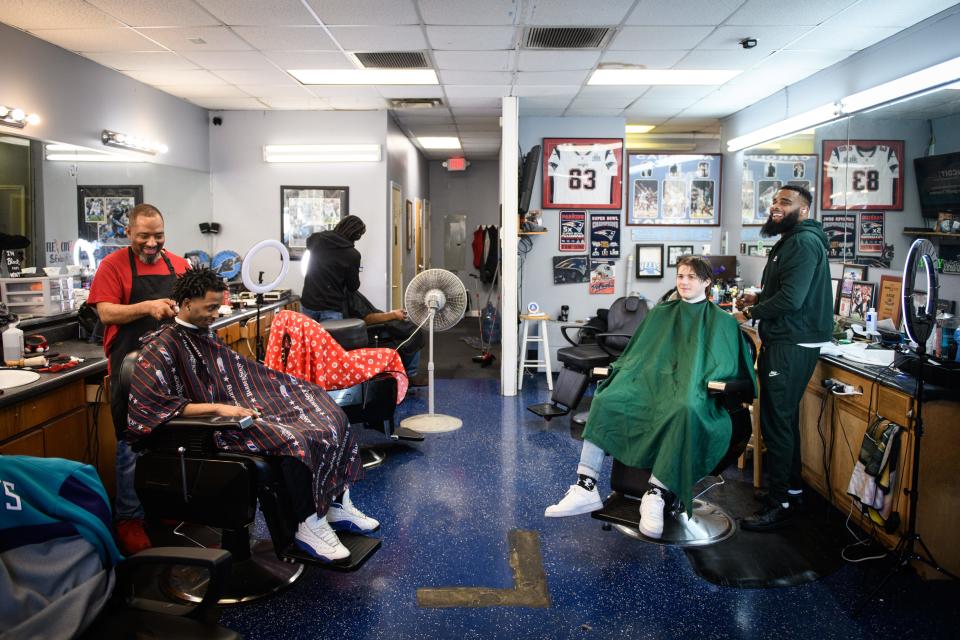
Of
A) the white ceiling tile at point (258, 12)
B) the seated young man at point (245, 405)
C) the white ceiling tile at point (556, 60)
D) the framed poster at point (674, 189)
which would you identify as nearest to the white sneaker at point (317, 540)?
the seated young man at point (245, 405)

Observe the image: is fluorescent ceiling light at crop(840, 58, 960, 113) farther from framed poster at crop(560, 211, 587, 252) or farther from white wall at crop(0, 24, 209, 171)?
white wall at crop(0, 24, 209, 171)

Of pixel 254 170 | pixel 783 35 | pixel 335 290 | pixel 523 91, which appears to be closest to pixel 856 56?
pixel 783 35

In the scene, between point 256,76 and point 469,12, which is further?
point 256,76

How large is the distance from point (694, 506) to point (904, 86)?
249cm

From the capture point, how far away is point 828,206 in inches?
172

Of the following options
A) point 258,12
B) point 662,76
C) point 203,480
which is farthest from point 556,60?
point 203,480

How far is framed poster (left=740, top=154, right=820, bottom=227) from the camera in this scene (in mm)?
4730

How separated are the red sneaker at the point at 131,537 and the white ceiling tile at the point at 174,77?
325 cm

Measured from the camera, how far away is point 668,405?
2.85 meters

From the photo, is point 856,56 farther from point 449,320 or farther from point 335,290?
point 335,290

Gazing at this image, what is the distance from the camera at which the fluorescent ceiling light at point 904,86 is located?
330cm

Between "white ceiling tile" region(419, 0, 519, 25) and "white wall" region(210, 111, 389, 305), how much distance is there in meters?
2.76

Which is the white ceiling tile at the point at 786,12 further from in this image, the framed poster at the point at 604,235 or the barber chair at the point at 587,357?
the framed poster at the point at 604,235

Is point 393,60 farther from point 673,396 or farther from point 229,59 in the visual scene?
point 673,396
